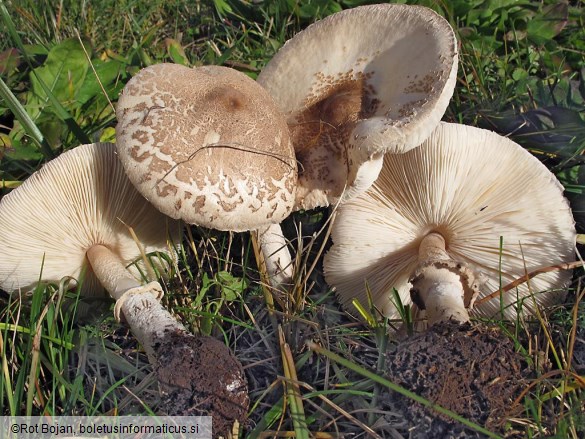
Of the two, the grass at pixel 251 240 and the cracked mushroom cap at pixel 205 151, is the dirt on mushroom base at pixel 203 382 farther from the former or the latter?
the cracked mushroom cap at pixel 205 151

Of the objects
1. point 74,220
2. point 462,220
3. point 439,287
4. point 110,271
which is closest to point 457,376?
point 439,287

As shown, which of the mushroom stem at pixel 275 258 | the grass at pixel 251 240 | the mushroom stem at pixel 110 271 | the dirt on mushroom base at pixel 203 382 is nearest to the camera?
the dirt on mushroom base at pixel 203 382

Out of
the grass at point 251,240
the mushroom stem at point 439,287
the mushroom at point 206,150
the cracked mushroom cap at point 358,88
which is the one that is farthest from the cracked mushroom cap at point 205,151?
the mushroom stem at point 439,287

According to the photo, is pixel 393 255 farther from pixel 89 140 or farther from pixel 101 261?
pixel 89 140

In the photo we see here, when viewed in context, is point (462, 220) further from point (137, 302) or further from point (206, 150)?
point (137, 302)

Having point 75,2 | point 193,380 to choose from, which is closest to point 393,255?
point 193,380

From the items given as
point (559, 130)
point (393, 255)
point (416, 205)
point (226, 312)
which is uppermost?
point (559, 130)
